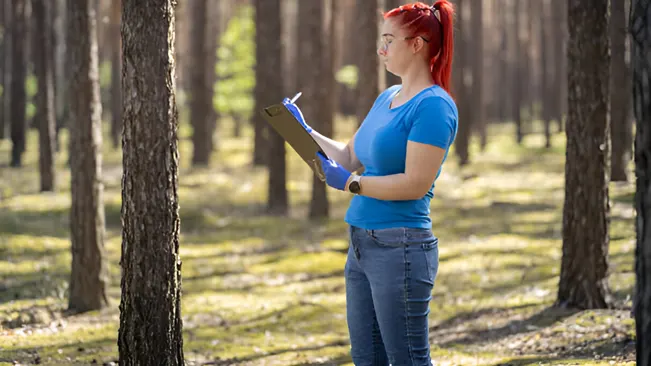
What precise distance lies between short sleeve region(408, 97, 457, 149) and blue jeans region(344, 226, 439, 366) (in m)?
0.44

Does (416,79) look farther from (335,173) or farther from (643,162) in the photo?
(643,162)

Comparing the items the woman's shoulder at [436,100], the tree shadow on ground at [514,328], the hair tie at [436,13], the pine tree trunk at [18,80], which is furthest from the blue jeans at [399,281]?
the pine tree trunk at [18,80]

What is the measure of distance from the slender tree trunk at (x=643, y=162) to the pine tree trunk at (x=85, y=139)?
6.57 metres

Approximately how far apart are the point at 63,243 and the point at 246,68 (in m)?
25.5

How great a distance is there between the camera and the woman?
146 inches

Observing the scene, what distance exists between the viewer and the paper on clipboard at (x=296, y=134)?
408 cm

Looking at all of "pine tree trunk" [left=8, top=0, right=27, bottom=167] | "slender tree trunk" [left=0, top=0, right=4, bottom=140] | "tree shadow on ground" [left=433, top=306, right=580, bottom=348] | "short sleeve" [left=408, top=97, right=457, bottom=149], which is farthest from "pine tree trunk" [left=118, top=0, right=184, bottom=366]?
"slender tree trunk" [left=0, top=0, right=4, bottom=140]

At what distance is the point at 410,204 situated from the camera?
3.82 m

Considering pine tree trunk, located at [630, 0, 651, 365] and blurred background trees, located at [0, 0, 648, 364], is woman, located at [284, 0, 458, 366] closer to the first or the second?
pine tree trunk, located at [630, 0, 651, 365]

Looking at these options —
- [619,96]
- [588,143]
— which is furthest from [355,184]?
[619,96]

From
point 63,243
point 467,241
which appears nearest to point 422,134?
point 63,243

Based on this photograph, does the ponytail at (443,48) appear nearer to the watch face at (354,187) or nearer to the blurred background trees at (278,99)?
the watch face at (354,187)

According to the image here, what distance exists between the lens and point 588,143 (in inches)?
331

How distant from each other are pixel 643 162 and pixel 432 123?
958 millimetres
